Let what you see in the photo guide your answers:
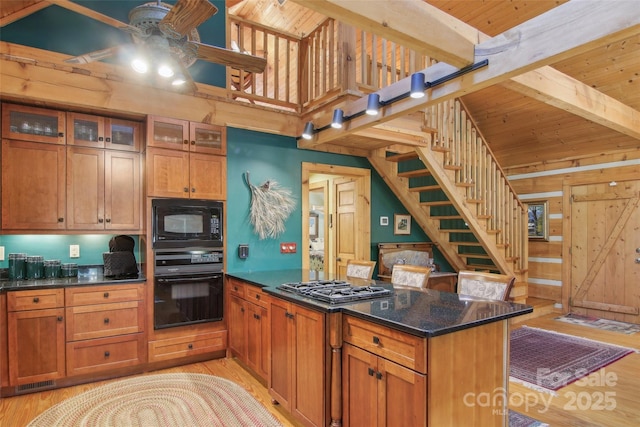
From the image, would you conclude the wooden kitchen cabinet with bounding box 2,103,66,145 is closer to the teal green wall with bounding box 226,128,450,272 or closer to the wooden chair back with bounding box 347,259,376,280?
the teal green wall with bounding box 226,128,450,272

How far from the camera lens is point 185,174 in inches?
144

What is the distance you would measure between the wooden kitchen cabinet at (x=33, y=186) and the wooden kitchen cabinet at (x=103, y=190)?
0.07 metres

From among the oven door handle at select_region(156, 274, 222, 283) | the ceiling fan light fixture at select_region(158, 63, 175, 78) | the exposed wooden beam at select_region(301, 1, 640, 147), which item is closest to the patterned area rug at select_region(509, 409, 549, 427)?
the exposed wooden beam at select_region(301, 1, 640, 147)

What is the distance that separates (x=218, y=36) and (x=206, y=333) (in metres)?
3.05

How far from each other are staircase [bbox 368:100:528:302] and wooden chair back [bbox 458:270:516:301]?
191 centimetres

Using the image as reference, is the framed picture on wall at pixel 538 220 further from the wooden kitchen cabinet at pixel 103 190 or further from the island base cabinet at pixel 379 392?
the wooden kitchen cabinet at pixel 103 190

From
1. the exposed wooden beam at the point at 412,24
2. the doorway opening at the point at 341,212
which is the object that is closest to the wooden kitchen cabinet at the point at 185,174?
the doorway opening at the point at 341,212

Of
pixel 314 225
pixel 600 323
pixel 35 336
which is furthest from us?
pixel 314 225

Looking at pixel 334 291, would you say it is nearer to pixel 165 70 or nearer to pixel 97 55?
pixel 165 70

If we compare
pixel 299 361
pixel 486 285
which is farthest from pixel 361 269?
pixel 299 361

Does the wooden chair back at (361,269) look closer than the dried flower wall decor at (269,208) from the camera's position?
Yes

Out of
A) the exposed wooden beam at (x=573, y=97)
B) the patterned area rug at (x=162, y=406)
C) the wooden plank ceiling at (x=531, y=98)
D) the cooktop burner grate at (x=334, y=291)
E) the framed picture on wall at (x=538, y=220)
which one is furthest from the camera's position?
the framed picture on wall at (x=538, y=220)

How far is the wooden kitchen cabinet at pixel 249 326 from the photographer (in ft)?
9.77

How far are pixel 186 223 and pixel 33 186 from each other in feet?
4.20
